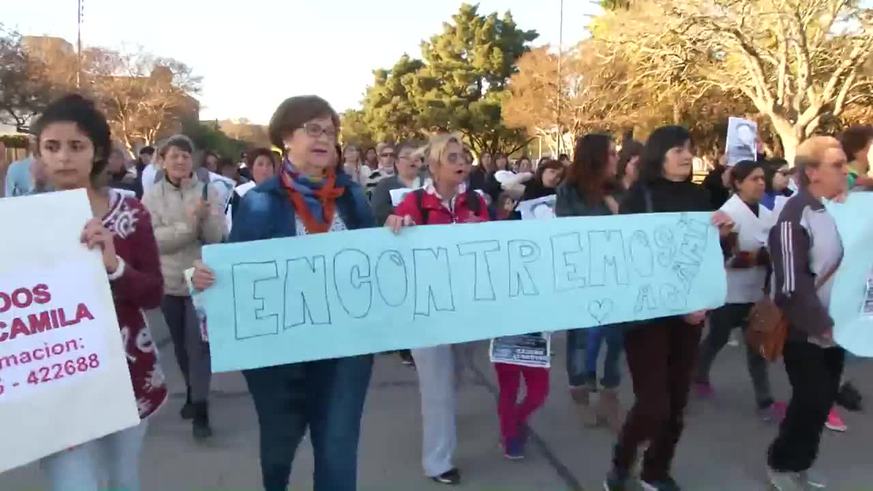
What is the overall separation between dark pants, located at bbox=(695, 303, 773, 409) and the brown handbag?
1115 millimetres

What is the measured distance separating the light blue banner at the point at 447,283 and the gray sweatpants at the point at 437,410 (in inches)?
26.5

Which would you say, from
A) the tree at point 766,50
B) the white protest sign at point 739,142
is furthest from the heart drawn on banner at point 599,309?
the tree at point 766,50

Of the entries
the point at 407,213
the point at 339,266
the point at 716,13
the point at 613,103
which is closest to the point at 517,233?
the point at 407,213

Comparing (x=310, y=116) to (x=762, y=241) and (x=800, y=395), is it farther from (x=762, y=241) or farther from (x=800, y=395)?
(x=762, y=241)

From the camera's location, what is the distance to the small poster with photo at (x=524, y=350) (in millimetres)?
4543

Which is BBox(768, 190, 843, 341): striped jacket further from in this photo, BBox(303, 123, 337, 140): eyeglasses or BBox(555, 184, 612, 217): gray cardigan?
BBox(303, 123, 337, 140): eyeglasses

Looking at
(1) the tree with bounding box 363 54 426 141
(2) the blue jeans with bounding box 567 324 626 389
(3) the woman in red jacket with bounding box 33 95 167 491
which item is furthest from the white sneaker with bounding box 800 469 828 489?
(1) the tree with bounding box 363 54 426 141

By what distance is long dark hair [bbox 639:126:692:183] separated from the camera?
395 centimetres

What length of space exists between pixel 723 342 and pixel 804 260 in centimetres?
220

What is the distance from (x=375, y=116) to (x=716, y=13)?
110ft

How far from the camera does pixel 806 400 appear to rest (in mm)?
3891

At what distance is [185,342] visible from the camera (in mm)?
5387

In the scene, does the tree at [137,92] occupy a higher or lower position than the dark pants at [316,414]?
higher

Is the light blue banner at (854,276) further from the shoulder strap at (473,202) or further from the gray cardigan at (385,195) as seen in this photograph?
the gray cardigan at (385,195)
